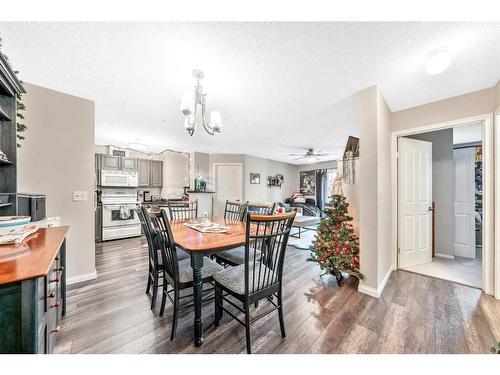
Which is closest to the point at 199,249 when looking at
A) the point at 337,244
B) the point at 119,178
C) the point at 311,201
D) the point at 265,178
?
the point at 337,244

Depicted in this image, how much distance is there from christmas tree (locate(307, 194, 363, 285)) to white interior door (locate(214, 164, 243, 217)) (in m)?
4.03

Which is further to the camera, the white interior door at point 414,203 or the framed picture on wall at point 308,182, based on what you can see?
the framed picture on wall at point 308,182

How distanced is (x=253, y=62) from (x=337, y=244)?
2254mm

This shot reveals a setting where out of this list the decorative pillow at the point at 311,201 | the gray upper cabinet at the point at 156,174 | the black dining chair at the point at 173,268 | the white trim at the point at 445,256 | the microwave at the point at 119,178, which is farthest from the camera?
the decorative pillow at the point at 311,201

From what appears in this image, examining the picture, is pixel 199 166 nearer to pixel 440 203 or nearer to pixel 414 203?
pixel 414 203

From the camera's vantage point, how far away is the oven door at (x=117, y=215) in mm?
4133

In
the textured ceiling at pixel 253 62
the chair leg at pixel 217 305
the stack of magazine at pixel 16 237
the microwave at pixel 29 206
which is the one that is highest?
the textured ceiling at pixel 253 62

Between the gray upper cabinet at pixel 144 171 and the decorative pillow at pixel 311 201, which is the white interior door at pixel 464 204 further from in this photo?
the gray upper cabinet at pixel 144 171

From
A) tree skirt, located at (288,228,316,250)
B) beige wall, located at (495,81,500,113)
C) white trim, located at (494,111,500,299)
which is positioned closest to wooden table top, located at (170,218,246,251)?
tree skirt, located at (288,228,316,250)

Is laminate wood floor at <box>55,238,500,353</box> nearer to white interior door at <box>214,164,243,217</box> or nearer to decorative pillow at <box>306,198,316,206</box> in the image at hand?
white interior door at <box>214,164,243,217</box>

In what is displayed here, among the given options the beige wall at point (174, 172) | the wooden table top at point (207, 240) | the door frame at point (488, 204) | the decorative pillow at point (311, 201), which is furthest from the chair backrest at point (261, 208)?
the decorative pillow at point (311, 201)

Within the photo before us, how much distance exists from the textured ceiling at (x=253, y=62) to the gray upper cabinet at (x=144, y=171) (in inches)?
97.8
